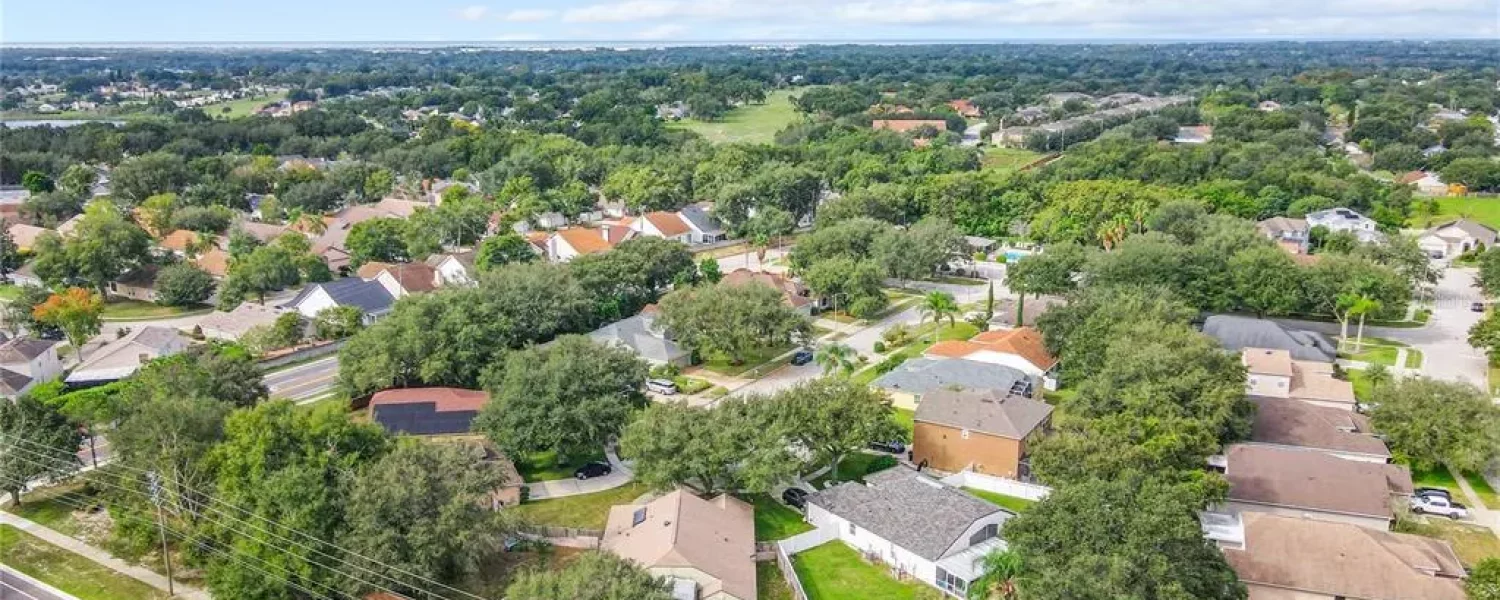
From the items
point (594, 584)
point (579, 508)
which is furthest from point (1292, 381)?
point (594, 584)

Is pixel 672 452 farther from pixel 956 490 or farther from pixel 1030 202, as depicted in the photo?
pixel 1030 202

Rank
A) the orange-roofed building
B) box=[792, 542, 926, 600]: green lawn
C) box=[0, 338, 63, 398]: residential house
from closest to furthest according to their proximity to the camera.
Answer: box=[792, 542, 926, 600]: green lawn
box=[0, 338, 63, 398]: residential house
the orange-roofed building

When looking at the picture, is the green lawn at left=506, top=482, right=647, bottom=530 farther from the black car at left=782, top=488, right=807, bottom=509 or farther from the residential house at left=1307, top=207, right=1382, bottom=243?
the residential house at left=1307, top=207, right=1382, bottom=243

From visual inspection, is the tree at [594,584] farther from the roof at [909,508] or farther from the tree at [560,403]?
the tree at [560,403]

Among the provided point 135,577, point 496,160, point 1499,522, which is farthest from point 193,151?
point 1499,522

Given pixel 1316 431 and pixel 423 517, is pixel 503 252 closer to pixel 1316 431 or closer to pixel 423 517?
pixel 423 517

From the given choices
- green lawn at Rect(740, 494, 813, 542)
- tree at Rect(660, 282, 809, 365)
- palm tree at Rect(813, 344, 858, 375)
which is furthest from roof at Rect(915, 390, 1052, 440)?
tree at Rect(660, 282, 809, 365)
